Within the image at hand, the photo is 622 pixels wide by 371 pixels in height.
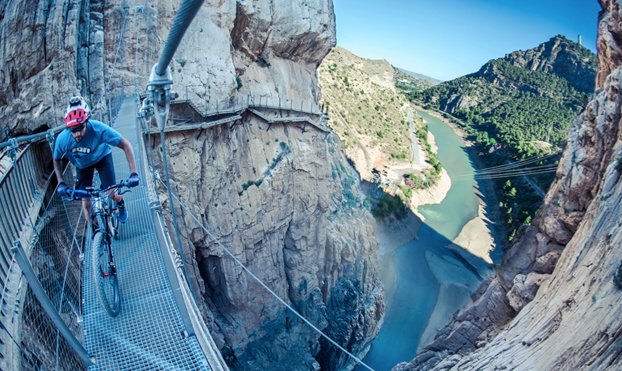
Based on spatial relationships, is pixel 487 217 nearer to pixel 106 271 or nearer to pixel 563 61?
pixel 106 271

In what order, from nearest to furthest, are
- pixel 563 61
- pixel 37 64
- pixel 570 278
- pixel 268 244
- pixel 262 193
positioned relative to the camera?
pixel 570 278 → pixel 37 64 → pixel 262 193 → pixel 268 244 → pixel 563 61

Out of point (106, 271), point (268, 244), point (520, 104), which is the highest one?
point (520, 104)

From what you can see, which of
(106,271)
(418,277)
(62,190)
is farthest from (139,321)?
(418,277)

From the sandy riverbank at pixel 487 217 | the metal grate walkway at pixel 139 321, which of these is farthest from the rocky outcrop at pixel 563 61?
the metal grate walkway at pixel 139 321

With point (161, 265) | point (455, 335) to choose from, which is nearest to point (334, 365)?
point (455, 335)

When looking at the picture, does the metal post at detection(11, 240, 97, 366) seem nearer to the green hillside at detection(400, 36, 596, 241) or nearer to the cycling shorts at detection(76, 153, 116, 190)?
the cycling shorts at detection(76, 153, 116, 190)

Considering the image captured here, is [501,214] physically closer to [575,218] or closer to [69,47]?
[575,218]
